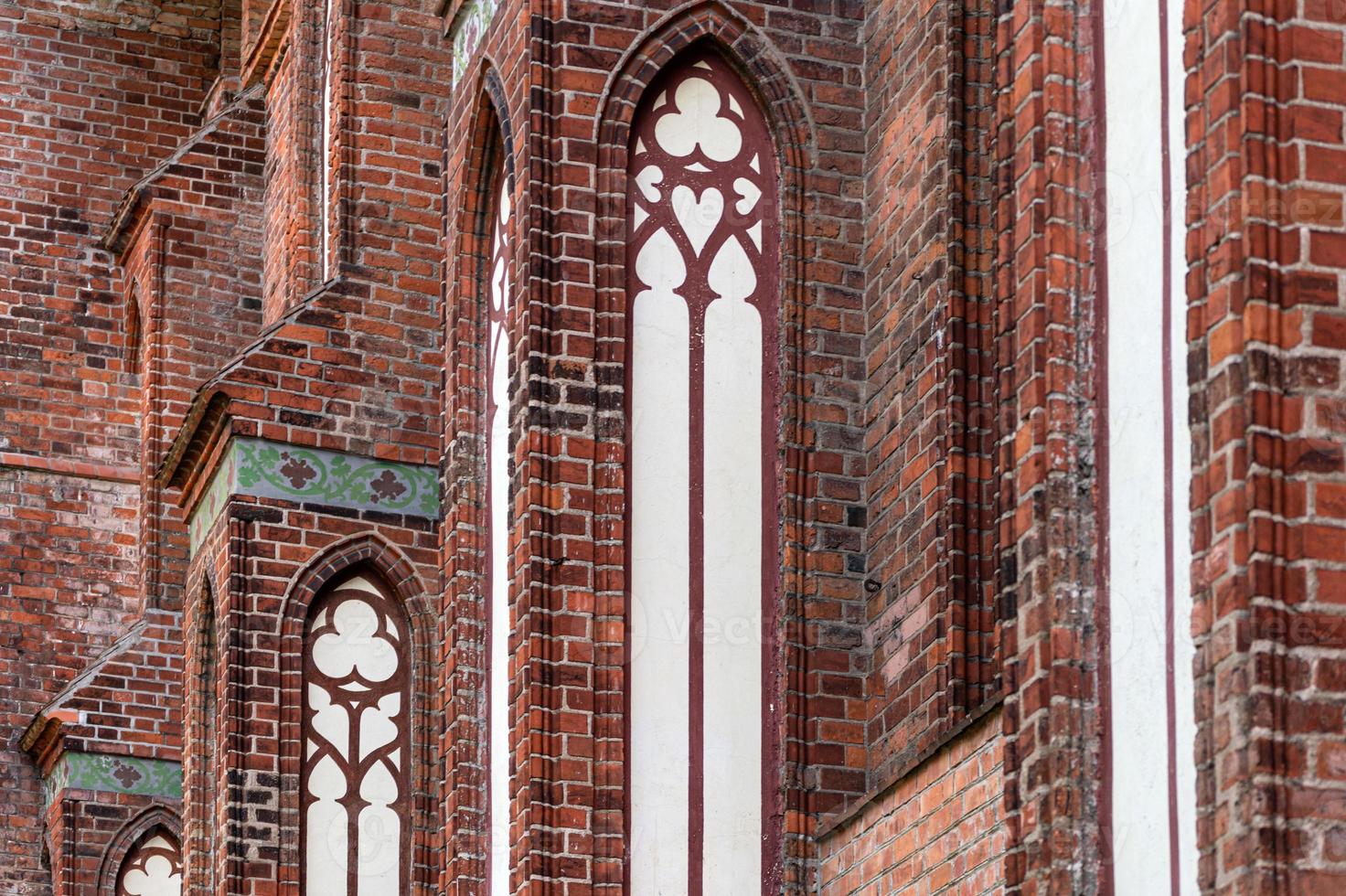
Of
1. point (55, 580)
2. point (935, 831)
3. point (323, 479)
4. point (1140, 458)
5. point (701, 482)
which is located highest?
point (55, 580)

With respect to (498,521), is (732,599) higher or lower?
lower

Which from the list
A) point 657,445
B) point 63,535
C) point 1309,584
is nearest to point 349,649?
point 657,445

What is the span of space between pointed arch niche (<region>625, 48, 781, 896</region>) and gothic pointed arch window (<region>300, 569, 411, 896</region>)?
144 inches

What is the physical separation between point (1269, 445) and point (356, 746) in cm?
767

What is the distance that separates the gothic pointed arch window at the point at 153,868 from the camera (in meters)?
17.8

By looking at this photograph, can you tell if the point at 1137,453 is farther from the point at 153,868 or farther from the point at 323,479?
the point at 153,868

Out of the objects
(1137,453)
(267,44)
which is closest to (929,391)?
(1137,453)

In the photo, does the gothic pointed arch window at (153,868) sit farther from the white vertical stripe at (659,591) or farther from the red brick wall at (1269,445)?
the red brick wall at (1269,445)

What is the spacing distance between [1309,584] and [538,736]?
12.8ft

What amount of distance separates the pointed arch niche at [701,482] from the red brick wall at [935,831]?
0.41 m

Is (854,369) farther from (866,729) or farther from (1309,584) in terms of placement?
(1309,584)

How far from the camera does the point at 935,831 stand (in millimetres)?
9062

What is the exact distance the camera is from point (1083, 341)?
24.3 feet

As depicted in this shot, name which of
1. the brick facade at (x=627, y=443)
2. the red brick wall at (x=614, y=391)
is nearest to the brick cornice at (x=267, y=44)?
the brick facade at (x=627, y=443)
